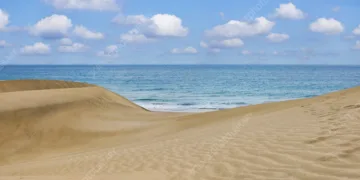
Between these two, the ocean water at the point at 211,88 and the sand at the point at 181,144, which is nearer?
the sand at the point at 181,144

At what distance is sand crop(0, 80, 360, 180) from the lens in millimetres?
4523

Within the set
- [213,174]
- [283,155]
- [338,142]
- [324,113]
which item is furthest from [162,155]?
[324,113]

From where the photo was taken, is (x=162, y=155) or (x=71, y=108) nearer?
(x=162, y=155)

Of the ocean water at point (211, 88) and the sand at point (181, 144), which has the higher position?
the sand at point (181, 144)

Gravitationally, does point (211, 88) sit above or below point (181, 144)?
below

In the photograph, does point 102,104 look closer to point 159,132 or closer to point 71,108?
point 71,108

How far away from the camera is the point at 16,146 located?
11.6 meters

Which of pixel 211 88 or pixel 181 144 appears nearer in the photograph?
pixel 181 144

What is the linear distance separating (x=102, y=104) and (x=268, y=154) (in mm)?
12575

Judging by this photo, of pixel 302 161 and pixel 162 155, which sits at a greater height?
pixel 302 161

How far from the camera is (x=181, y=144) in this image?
7422 millimetres

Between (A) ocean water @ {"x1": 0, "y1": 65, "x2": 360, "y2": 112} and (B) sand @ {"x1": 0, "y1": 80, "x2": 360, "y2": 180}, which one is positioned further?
(A) ocean water @ {"x1": 0, "y1": 65, "x2": 360, "y2": 112}

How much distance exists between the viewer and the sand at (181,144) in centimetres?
452

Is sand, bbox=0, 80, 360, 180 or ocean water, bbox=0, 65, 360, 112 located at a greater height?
sand, bbox=0, 80, 360, 180
